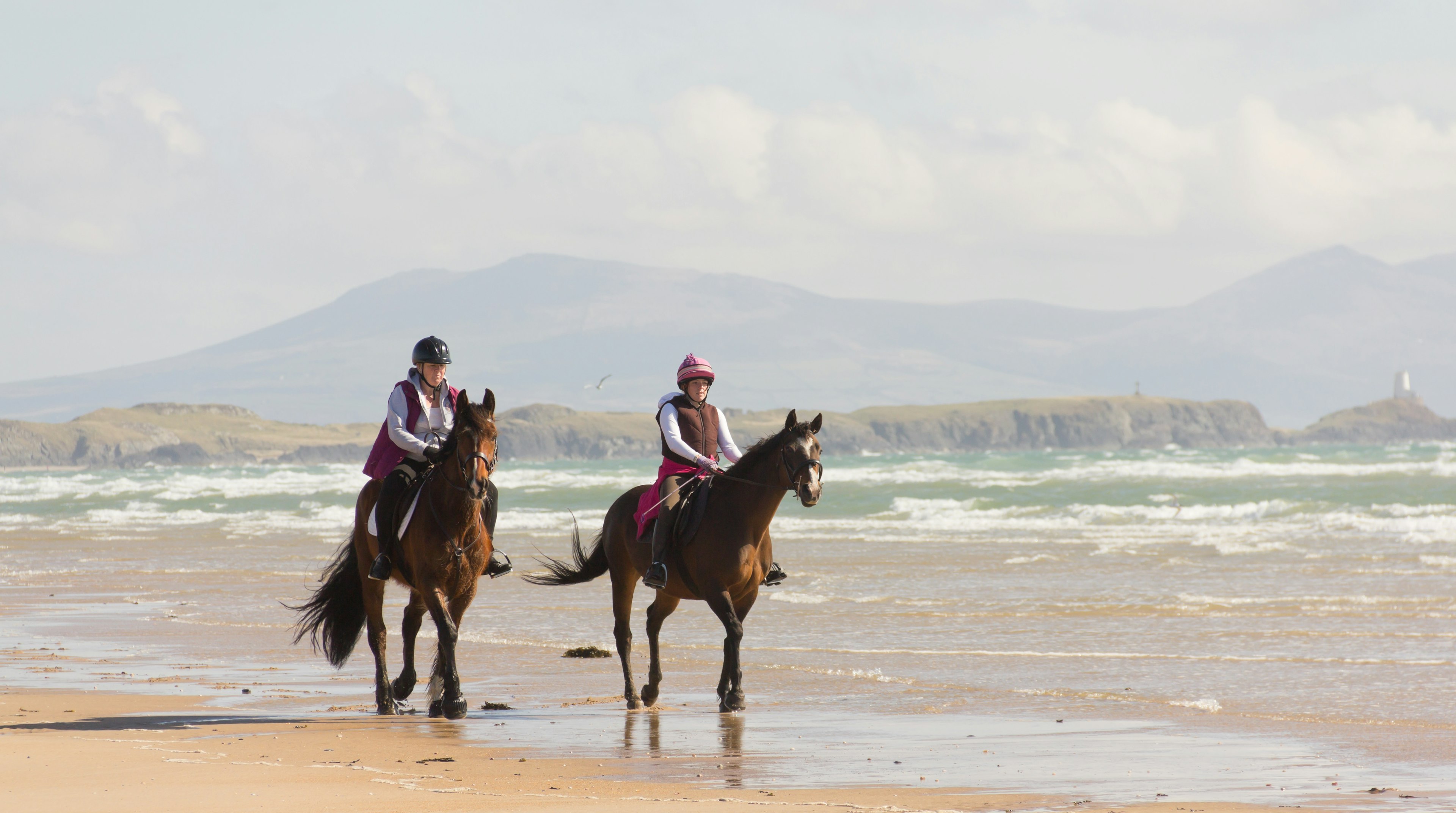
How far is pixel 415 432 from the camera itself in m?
9.38

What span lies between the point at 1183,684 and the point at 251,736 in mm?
6225

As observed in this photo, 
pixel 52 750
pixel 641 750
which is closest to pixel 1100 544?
pixel 641 750

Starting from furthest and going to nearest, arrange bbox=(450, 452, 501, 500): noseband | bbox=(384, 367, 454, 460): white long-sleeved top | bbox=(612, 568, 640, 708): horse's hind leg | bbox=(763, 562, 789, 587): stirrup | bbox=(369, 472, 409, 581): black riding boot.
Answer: bbox=(763, 562, 789, 587): stirrup → bbox=(612, 568, 640, 708): horse's hind leg → bbox=(369, 472, 409, 581): black riding boot → bbox=(384, 367, 454, 460): white long-sleeved top → bbox=(450, 452, 501, 500): noseband

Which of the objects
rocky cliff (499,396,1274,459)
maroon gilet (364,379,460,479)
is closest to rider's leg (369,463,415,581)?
maroon gilet (364,379,460,479)

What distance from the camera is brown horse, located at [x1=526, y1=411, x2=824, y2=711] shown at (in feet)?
29.7

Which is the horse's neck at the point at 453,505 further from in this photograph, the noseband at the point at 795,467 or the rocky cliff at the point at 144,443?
the rocky cliff at the point at 144,443

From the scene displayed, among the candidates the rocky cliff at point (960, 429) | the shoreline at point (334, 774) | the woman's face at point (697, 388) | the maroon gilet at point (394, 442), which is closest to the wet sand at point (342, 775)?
the shoreline at point (334, 774)

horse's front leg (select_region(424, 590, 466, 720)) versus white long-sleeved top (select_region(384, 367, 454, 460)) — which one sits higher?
white long-sleeved top (select_region(384, 367, 454, 460))

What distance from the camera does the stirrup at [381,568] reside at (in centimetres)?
921

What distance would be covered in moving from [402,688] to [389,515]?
4.00 feet

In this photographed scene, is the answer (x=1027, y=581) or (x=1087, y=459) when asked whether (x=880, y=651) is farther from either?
(x=1087, y=459)

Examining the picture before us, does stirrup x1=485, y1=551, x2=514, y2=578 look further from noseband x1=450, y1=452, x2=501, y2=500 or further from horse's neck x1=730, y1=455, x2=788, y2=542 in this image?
horse's neck x1=730, y1=455, x2=788, y2=542

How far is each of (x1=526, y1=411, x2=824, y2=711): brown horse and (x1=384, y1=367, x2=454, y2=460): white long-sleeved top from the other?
1.48 meters

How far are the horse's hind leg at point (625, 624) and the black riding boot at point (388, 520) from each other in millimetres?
1492
